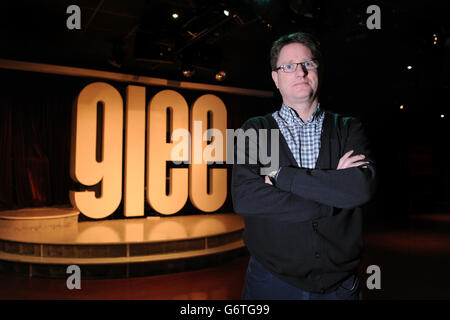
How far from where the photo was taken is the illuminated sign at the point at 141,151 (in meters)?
6.06

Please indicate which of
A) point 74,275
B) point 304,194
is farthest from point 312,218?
point 74,275

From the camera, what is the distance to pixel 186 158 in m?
7.04

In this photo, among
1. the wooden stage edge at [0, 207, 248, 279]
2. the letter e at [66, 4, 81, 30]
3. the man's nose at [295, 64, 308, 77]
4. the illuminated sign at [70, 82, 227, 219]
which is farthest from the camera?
the illuminated sign at [70, 82, 227, 219]

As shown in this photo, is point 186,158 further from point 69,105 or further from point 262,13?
point 262,13

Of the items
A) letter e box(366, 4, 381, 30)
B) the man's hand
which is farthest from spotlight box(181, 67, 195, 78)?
the man's hand

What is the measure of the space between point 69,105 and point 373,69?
6.53m

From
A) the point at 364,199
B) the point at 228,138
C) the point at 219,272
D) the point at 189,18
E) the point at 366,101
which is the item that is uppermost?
the point at 189,18

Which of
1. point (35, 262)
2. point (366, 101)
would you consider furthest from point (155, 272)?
point (366, 101)

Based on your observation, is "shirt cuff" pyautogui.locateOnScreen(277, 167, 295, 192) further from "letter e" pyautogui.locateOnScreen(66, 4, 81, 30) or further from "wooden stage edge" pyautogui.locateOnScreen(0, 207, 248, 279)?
→ "letter e" pyautogui.locateOnScreen(66, 4, 81, 30)

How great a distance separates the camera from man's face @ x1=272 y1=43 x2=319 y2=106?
4.38 feet

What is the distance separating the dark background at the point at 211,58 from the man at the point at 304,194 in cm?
272

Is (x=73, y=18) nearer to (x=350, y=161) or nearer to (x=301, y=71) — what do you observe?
(x=301, y=71)

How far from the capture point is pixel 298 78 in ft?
4.38

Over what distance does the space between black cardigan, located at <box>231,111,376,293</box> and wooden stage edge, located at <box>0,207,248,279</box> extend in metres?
3.38
